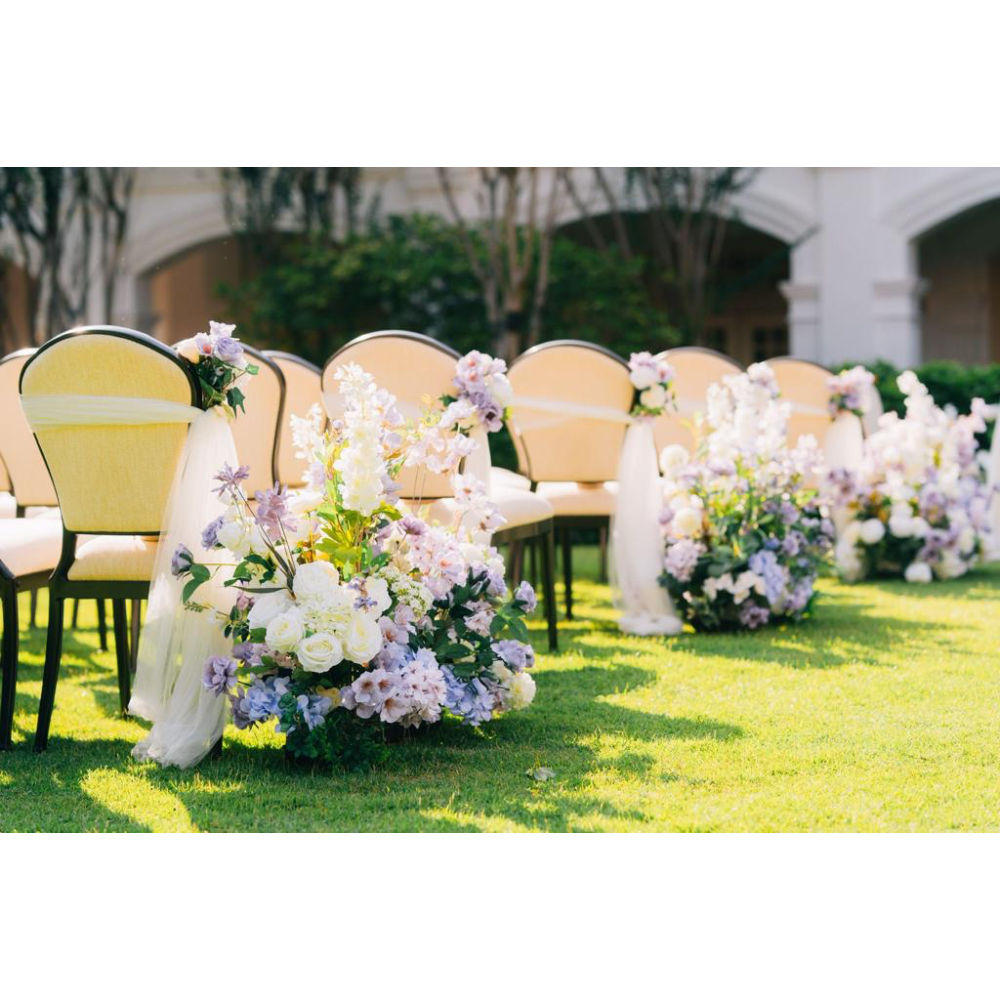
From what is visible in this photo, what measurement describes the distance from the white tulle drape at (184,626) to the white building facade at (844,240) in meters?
9.15

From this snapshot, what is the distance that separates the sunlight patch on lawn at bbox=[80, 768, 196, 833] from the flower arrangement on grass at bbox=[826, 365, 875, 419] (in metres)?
4.91

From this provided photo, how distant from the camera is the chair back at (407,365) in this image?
4301 mm

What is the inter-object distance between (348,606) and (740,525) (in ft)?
8.11

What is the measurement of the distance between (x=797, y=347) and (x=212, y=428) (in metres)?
9.23

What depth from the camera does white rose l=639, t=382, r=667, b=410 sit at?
5254 mm

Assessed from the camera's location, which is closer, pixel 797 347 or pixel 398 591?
pixel 398 591

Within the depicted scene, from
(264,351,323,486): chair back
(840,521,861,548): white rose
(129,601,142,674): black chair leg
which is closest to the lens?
(129,601,142,674): black chair leg

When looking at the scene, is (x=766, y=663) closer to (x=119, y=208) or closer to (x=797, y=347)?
(x=797, y=347)

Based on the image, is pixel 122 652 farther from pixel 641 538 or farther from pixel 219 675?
pixel 641 538

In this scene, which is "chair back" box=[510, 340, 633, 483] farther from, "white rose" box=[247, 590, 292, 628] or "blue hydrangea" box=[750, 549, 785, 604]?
"white rose" box=[247, 590, 292, 628]

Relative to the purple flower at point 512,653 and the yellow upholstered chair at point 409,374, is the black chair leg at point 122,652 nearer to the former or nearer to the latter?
the yellow upholstered chair at point 409,374

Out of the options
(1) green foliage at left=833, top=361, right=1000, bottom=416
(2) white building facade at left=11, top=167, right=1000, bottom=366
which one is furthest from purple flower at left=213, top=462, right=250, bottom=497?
(2) white building facade at left=11, top=167, right=1000, bottom=366

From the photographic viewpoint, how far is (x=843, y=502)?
7023 mm
